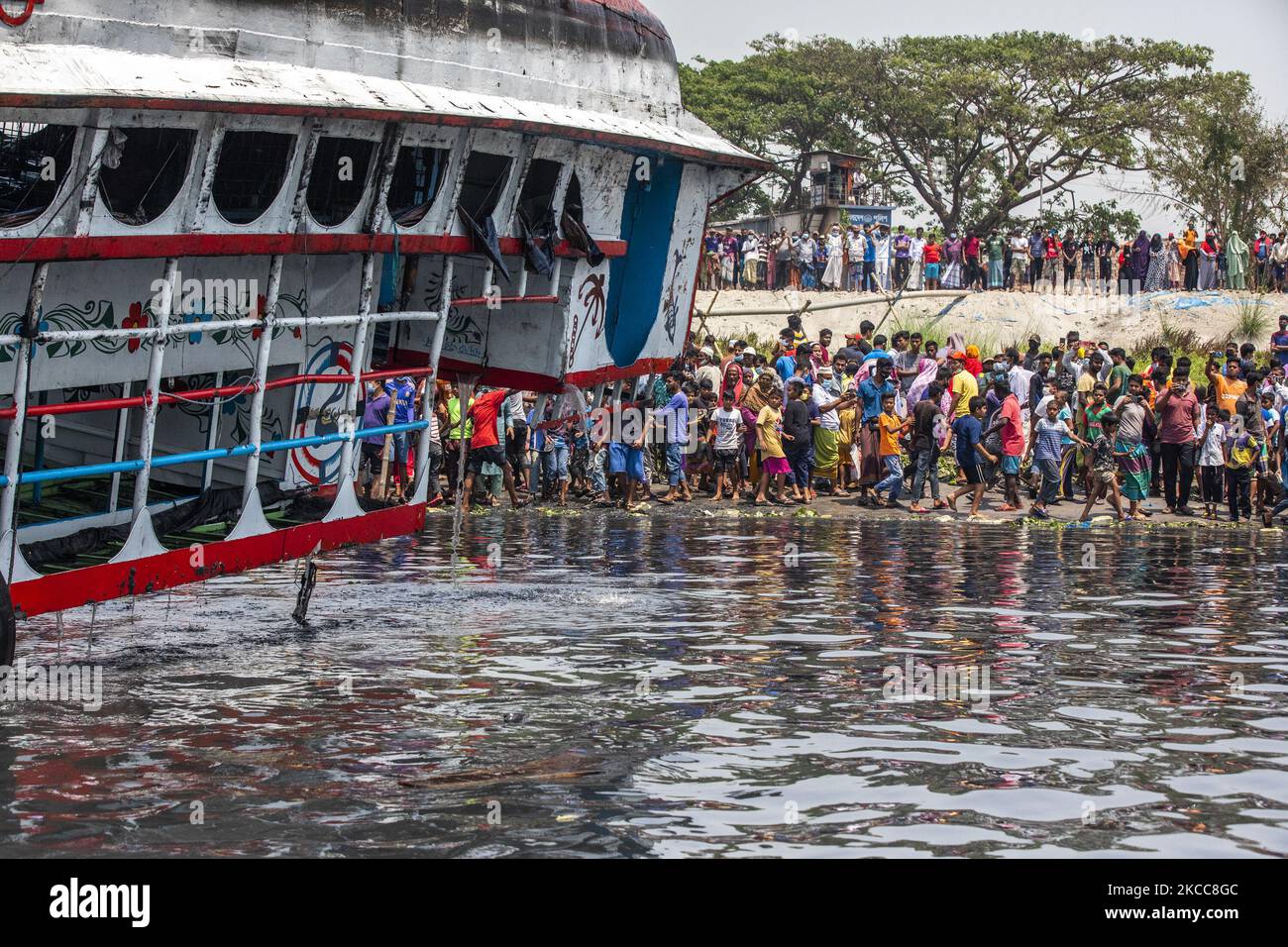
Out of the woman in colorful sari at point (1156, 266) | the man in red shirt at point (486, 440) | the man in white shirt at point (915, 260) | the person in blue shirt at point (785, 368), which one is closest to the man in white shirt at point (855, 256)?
the man in white shirt at point (915, 260)

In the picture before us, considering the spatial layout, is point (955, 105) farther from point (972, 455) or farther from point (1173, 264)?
point (972, 455)

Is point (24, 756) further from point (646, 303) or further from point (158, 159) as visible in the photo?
point (646, 303)

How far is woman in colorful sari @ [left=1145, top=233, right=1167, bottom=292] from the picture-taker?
1537 inches

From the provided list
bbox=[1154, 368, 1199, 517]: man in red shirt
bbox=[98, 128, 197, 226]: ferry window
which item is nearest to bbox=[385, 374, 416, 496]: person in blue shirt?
bbox=[98, 128, 197, 226]: ferry window

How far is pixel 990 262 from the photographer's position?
39781mm

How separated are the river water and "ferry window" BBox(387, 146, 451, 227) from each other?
3538 mm

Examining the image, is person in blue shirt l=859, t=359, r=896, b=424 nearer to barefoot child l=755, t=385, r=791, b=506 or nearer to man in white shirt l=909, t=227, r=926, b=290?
barefoot child l=755, t=385, r=791, b=506

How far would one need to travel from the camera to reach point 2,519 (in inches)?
458

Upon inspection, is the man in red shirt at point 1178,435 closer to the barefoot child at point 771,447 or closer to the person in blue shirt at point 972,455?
the person in blue shirt at point 972,455

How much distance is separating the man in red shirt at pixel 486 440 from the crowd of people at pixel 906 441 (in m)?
0.03

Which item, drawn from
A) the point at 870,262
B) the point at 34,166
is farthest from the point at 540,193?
the point at 870,262

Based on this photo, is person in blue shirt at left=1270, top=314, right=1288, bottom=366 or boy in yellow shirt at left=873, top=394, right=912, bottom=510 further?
person in blue shirt at left=1270, top=314, right=1288, bottom=366

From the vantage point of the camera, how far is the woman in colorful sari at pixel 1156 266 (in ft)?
128
